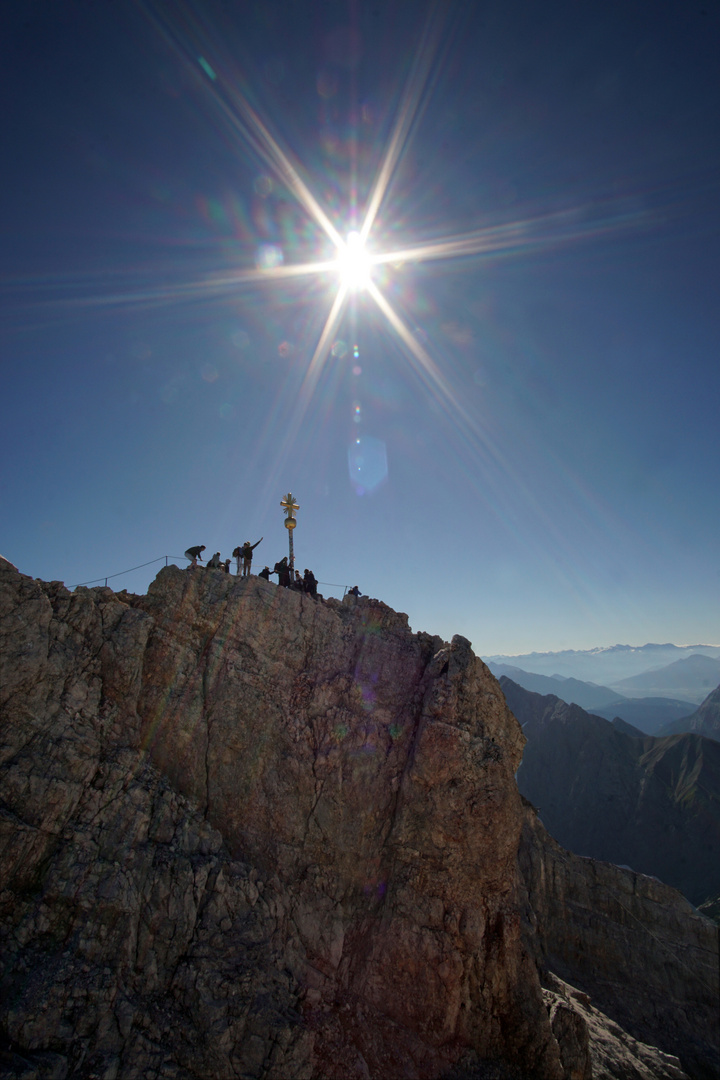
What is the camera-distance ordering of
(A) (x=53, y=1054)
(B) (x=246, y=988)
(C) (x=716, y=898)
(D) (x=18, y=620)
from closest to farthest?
(A) (x=53, y=1054) < (B) (x=246, y=988) < (D) (x=18, y=620) < (C) (x=716, y=898)

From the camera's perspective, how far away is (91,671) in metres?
20.1

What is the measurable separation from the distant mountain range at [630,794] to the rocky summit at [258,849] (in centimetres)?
6935

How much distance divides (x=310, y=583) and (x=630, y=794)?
96.7 m

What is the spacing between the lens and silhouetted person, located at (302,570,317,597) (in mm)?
27359

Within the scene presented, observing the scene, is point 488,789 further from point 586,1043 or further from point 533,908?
point 533,908

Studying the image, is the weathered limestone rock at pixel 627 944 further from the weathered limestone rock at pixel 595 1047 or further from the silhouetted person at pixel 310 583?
the silhouetted person at pixel 310 583

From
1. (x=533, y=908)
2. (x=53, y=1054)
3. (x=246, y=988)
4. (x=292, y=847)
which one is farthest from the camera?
(x=533, y=908)

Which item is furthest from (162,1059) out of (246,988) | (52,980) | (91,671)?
(91,671)

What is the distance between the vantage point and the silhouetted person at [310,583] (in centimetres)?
2736

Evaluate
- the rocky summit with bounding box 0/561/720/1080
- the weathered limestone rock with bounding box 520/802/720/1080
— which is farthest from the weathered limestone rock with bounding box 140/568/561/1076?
the weathered limestone rock with bounding box 520/802/720/1080

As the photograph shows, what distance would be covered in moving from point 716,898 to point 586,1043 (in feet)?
217

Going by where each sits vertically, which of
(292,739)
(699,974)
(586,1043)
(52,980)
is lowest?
A: (699,974)

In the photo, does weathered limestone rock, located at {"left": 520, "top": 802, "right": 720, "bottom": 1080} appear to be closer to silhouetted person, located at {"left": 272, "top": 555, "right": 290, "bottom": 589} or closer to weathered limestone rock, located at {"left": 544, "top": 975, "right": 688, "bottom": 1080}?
weathered limestone rock, located at {"left": 544, "top": 975, "right": 688, "bottom": 1080}

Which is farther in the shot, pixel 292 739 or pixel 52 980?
pixel 292 739
